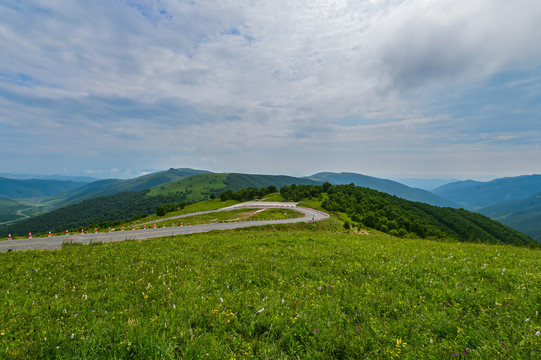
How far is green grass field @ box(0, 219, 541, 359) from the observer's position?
13.6ft

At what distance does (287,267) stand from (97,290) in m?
7.04

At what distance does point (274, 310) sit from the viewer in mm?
5918

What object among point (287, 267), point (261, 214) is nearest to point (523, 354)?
point (287, 267)

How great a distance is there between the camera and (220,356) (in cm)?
405

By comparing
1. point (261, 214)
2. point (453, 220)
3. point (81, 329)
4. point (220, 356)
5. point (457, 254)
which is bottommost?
point (453, 220)

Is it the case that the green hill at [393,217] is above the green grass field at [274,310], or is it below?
below

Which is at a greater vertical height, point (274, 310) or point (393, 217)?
point (274, 310)

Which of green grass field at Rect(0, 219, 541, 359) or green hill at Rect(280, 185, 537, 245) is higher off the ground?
green grass field at Rect(0, 219, 541, 359)

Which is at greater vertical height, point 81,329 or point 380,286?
point 81,329

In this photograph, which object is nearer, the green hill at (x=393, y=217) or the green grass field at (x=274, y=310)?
the green grass field at (x=274, y=310)

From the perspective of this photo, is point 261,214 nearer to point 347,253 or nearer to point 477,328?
point 347,253

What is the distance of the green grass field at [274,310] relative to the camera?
4.16 m

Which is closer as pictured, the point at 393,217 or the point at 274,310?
the point at 274,310

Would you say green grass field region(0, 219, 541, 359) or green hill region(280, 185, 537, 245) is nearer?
green grass field region(0, 219, 541, 359)
